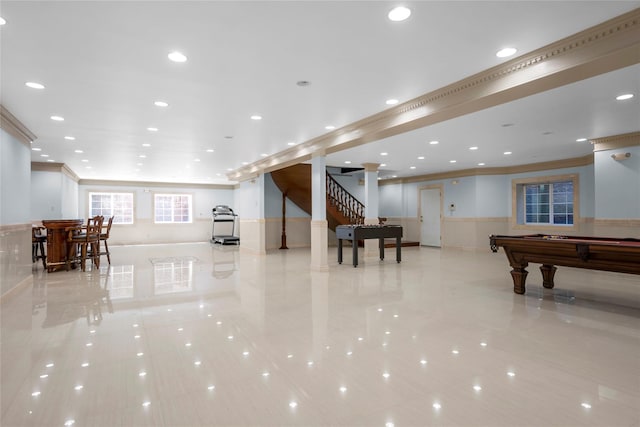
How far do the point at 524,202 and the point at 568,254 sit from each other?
772 cm

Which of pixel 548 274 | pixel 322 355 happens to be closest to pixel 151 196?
pixel 322 355

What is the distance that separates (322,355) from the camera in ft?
9.91

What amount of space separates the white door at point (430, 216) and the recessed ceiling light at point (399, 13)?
36.4 feet

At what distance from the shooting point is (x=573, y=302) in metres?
4.83

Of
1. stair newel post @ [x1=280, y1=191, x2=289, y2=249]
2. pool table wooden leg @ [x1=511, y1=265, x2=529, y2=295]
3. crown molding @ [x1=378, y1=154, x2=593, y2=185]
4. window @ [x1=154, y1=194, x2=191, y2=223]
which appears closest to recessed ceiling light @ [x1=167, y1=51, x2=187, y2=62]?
pool table wooden leg @ [x1=511, y1=265, x2=529, y2=295]

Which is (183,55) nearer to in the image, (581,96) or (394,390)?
(394,390)

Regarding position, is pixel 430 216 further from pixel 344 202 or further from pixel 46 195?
pixel 46 195

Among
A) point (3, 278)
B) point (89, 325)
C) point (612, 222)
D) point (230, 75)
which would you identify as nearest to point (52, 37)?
point (230, 75)

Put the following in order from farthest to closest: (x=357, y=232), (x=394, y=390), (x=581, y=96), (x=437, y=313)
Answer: (x=357, y=232) < (x=581, y=96) < (x=437, y=313) < (x=394, y=390)

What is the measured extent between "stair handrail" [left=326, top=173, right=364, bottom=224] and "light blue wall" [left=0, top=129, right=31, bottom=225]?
7.58 meters

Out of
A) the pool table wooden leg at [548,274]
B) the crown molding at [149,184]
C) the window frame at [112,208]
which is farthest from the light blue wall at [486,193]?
the window frame at [112,208]

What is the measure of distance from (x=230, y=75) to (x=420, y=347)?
346cm

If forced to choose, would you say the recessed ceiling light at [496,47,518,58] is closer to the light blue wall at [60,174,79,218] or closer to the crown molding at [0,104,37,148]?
the crown molding at [0,104,37,148]

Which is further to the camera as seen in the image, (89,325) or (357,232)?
(357,232)
